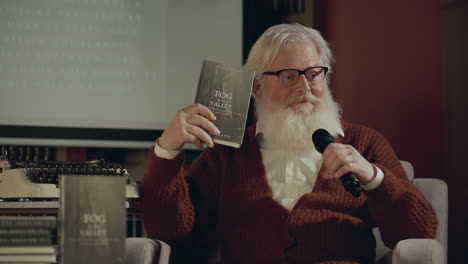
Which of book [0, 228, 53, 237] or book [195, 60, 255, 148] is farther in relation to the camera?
book [195, 60, 255, 148]

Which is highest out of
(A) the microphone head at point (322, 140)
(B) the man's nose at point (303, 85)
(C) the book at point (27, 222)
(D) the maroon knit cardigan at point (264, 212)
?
(B) the man's nose at point (303, 85)

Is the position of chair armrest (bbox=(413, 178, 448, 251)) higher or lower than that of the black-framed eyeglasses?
lower

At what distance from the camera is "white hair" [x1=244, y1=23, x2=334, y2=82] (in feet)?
6.98

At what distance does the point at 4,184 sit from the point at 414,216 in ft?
4.00

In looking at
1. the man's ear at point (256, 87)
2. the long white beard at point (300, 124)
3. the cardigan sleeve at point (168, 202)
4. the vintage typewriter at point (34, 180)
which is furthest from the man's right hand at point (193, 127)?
the man's ear at point (256, 87)

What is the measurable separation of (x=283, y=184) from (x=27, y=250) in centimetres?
100

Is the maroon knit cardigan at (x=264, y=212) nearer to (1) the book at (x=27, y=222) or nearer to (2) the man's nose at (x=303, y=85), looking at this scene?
(2) the man's nose at (x=303, y=85)

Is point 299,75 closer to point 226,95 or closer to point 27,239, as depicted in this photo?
point 226,95

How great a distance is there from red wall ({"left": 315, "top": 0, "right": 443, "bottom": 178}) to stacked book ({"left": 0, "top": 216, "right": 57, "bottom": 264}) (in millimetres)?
2019

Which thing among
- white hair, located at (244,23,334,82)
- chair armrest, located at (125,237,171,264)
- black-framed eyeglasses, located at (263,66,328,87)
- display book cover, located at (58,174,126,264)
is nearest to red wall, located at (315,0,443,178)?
white hair, located at (244,23,334,82)

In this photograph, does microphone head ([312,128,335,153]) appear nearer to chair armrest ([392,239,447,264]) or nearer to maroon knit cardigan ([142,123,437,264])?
maroon knit cardigan ([142,123,437,264])

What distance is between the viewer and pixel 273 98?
2.16 m

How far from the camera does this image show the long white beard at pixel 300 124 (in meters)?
2.07

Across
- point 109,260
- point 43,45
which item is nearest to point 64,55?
point 43,45
